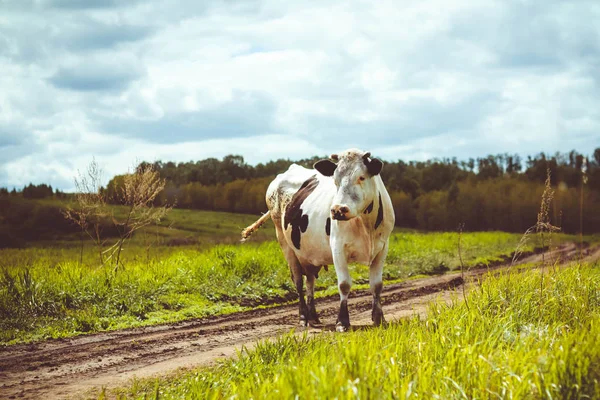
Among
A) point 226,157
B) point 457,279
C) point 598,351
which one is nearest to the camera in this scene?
point 598,351

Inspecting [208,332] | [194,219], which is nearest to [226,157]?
[194,219]

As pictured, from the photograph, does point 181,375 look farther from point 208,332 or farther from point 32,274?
point 32,274

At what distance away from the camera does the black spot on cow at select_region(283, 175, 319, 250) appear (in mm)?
9281

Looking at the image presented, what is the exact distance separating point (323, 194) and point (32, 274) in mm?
6613

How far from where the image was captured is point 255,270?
13781mm

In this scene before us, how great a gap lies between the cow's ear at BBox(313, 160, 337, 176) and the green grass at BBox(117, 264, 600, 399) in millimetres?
2745

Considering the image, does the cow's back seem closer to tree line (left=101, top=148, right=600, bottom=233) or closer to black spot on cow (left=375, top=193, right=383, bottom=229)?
black spot on cow (left=375, top=193, right=383, bottom=229)

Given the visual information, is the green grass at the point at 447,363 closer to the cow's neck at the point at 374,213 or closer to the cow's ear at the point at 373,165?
the cow's neck at the point at 374,213

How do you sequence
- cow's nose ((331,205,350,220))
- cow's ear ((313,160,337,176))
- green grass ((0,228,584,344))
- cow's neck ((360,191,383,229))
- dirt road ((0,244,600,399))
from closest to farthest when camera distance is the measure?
1. dirt road ((0,244,600,399))
2. cow's nose ((331,205,350,220))
3. cow's neck ((360,191,383,229))
4. cow's ear ((313,160,337,176))
5. green grass ((0,228,584,344))

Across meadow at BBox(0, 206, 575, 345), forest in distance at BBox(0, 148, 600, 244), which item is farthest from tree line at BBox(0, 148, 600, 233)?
meadow at BBox(0, 206, 575, 345)

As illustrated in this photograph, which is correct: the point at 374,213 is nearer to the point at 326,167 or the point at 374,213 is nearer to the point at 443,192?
the point at 326,167

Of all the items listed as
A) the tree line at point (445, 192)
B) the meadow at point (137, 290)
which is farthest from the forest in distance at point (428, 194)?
the meadow at point (137, 290)

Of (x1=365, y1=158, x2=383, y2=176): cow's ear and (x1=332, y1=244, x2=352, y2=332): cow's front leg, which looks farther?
(x1=332, y1=244, x2=352, y2=332): cow's front leg

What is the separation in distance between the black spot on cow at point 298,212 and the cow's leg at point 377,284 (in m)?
1.41
